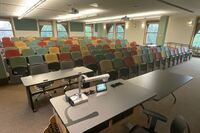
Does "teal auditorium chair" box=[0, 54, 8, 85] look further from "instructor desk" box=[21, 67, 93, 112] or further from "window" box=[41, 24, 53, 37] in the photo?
"window" box=[41, 24, 53, 37]

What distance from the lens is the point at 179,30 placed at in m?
9.65

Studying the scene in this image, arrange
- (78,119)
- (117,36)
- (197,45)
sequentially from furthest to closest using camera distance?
(117,36)
(197,45)
(78,119)

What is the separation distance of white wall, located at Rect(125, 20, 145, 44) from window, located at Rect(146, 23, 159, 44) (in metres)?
0.50

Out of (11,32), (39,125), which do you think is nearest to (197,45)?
(39,125)

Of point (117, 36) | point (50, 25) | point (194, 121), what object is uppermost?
point (50, 25)

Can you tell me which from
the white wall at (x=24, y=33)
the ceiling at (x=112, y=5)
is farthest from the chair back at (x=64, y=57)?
the white wall at (x=24, y=33)

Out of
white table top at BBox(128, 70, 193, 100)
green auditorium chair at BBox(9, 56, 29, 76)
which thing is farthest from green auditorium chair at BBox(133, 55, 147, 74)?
green auditorium chair at BBox(9, 56, 29, 76)

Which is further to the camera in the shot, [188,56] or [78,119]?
[188,56]

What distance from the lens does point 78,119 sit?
1420 mm

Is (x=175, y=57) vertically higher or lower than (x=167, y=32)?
lower

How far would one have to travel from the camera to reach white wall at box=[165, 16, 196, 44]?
9.22m

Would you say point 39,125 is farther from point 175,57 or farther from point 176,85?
point 175,57

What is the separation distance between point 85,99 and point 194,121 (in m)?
2.29

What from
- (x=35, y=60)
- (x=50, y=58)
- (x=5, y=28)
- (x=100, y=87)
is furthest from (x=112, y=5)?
(x=5, y=28)
